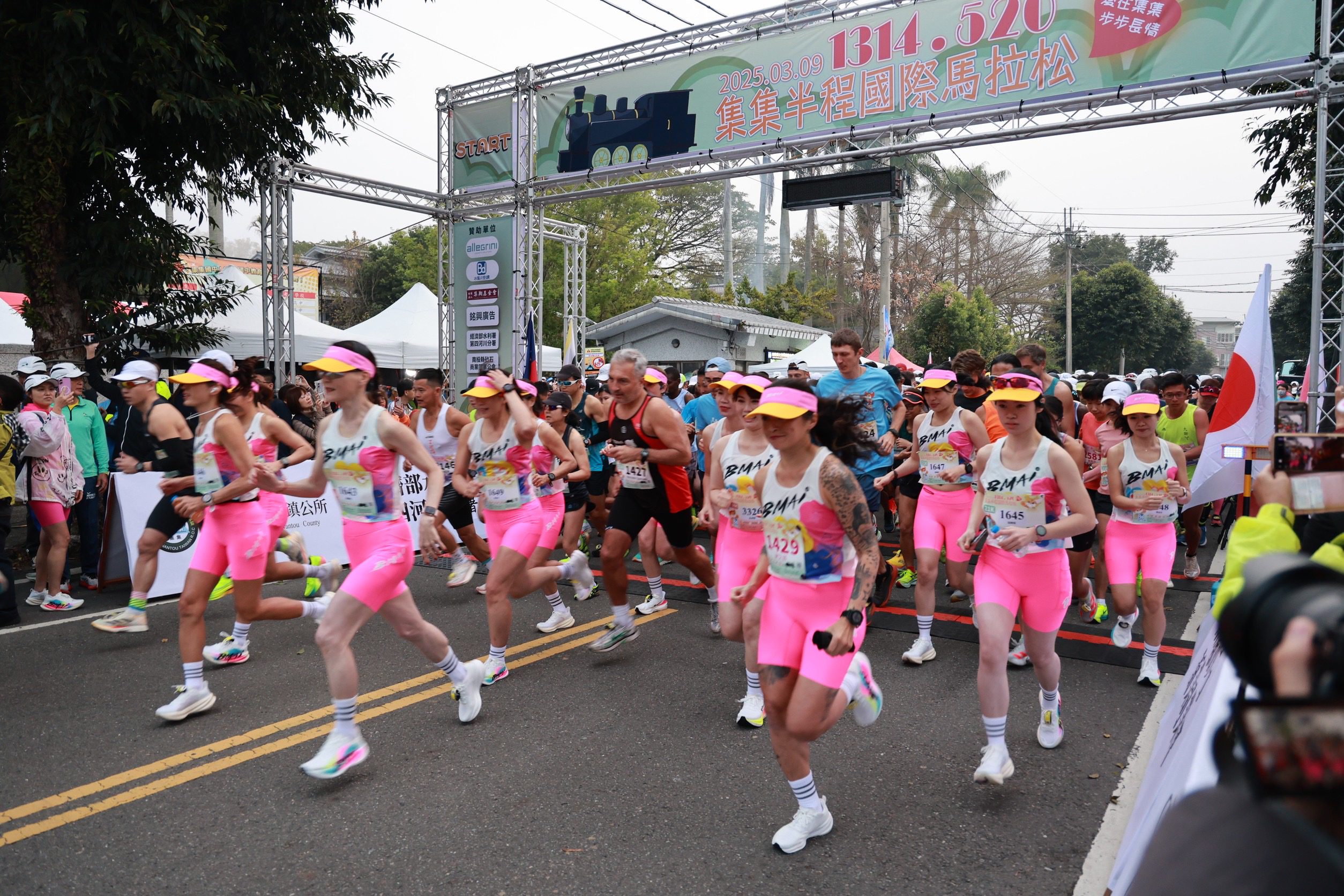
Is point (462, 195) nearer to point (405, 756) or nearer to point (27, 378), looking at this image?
point (27, 378)

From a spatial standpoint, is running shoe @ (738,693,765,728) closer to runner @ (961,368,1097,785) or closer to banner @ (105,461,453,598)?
runner @ (961,368,1097,785)

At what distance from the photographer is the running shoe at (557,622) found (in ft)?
23.2

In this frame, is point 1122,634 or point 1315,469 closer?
point 1315,469

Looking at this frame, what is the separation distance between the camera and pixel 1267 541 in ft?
7.24

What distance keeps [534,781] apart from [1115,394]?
5.86m

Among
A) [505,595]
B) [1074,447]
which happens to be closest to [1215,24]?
[1074,447]

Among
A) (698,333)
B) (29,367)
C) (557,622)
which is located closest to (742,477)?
(557,622)

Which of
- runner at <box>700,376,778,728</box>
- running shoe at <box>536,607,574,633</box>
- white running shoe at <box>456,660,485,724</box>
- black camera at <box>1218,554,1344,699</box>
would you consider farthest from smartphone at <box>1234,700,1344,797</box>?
running shoe at <box>536,607,574,633</box>

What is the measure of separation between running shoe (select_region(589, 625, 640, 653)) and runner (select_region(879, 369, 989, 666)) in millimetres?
1918

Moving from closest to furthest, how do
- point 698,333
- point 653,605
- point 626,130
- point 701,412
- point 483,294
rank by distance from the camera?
point 653,605
point 701,412
point 626,130
point 483,294
point 698,333

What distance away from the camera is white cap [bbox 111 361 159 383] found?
613 centimetres

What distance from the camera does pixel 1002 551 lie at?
4402 millimetres

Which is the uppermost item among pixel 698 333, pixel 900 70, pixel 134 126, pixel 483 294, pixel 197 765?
pixel 900 70

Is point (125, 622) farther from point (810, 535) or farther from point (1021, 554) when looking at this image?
point (1021, 554)
